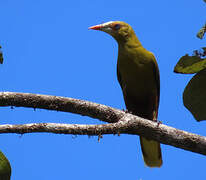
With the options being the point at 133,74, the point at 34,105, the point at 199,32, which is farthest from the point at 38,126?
the point at 133,74

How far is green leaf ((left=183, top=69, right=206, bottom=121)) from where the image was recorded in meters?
2.97

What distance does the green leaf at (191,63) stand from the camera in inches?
118

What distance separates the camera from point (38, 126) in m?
2.77

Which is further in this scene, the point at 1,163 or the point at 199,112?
the point at 199,112

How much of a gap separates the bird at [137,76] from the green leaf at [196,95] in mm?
1972

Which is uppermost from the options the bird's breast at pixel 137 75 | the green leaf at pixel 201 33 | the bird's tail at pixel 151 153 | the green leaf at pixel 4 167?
the bird's breast at pixel 137 75

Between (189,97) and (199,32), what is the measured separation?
2.20 feet

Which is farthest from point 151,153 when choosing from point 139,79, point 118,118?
point 118,118

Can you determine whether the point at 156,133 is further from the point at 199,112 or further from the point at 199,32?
the point at 199,32

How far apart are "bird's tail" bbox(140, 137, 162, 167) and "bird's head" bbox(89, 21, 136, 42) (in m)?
1.86

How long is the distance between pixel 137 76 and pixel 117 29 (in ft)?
3.40

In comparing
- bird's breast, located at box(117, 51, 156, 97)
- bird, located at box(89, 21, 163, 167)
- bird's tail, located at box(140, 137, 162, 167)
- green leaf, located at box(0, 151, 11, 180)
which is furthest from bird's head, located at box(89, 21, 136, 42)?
green leaf, located at box(0, 151, 11, 180)

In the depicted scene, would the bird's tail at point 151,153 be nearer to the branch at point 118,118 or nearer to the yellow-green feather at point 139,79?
the yellow-green feather at point 139,79

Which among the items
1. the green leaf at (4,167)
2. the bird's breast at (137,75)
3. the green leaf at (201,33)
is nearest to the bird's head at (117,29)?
the bird's breast at (137,75)
